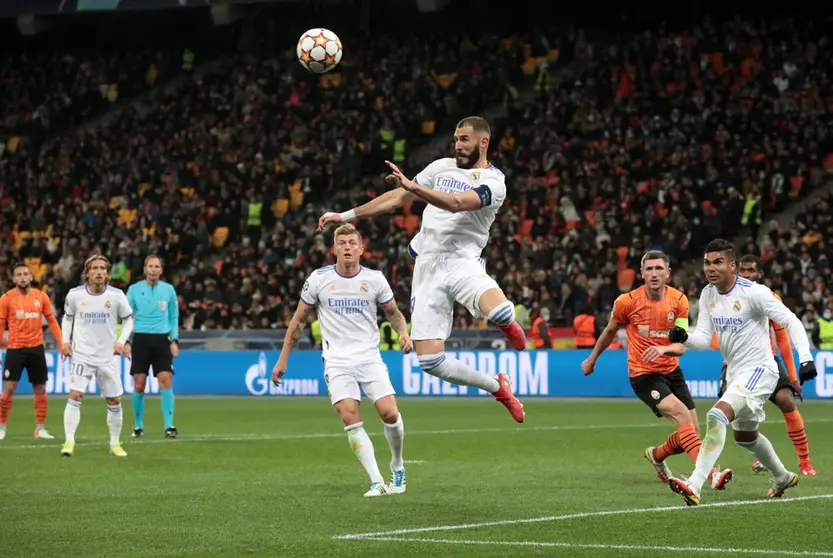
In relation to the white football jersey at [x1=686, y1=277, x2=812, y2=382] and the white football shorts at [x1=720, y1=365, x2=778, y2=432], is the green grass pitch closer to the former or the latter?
the white football shorts at [x1=720, y1=365, x2=778, y2=432]

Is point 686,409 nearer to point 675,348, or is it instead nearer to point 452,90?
point 675,348

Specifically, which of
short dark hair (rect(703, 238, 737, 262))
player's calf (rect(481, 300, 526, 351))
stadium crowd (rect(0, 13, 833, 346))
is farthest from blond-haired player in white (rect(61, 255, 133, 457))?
stadium crowd (rect(0, 13, 833, 346))

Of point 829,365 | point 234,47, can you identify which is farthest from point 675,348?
point 234,47

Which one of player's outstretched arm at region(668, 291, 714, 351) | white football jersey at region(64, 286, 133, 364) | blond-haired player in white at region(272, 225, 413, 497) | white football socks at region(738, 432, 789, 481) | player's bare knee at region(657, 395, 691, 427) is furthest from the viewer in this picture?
white football jersey at region(64, 286, 133, 364)

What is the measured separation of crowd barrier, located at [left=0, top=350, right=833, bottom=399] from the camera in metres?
26.0

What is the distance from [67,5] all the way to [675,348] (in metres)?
26.1

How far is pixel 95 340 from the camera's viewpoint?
16.1 m

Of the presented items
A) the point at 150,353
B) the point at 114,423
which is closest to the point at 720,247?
the point at 114,423

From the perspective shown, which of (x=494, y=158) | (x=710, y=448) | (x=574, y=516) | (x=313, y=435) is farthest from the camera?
(x=494, y=158)

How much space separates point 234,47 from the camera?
4228 centimetres

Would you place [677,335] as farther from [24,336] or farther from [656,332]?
[24,336]

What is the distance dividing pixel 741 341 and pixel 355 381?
3.13 meters

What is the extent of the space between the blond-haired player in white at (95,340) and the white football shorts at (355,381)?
461 centimetres

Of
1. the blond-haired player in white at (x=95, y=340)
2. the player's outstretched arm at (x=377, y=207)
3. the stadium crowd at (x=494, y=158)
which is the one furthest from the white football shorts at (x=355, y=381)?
the stadium crowd at (x=494, y=158)
